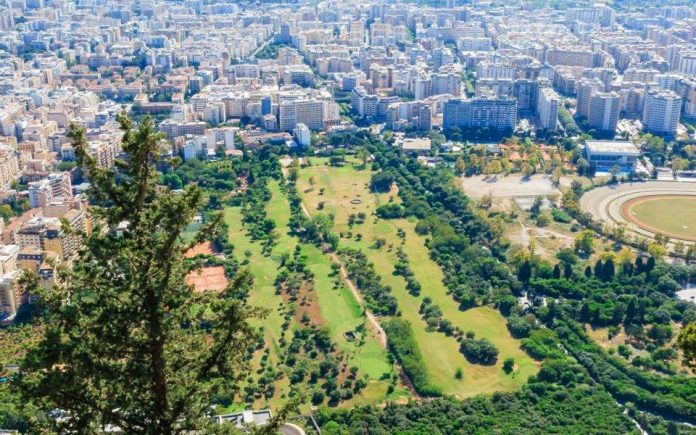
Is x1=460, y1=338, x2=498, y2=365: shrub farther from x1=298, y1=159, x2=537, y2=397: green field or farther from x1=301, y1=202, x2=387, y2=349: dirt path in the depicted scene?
x1=301, y1=202, x2=387, y2=349: dirt path

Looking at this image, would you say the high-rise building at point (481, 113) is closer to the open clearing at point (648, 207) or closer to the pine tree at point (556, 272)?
the open clearing at point (648, 207)

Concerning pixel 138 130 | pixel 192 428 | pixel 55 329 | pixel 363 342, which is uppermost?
pixel 138 130

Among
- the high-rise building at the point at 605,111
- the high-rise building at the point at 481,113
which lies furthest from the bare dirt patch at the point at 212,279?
the high-rise building at the point at 605,111

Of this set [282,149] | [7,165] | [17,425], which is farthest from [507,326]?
[7,165]

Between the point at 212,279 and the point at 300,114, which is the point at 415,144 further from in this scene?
the point at 212,279

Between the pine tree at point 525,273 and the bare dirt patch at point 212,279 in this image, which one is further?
the pine tree at point 525,273

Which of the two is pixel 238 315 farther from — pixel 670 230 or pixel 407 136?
pixel 407 136

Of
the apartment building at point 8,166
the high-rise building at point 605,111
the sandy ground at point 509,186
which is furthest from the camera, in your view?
the high-rise building at point 605,111
